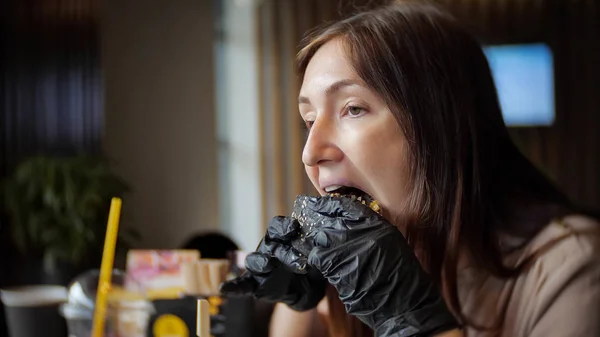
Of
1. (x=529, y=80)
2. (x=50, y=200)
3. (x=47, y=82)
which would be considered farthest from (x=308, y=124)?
(x=529, y=80)

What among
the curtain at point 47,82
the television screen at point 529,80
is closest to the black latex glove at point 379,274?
the curtain at point 47,82

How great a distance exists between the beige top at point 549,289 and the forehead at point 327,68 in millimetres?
320

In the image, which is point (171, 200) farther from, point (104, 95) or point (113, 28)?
point (113, 28)

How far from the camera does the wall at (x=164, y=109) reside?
91.8 inches

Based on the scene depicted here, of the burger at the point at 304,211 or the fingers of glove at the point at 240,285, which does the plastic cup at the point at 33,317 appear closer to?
the fingers of glove at the point at 240,285

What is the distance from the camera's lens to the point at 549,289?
2.30 ft

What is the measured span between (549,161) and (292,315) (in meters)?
2.91

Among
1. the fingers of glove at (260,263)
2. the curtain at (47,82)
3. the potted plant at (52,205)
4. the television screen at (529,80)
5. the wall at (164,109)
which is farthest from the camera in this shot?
the television screen at (529,80)

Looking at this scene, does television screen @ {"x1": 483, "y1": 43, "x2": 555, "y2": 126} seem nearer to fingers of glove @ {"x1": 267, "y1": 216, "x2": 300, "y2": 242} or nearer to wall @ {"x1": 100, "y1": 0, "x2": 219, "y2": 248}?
wall @ {"x1": 100, "y1": 0, "x2": 219, "y2": 248}

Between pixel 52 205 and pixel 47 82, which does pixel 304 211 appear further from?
pixel 47 82

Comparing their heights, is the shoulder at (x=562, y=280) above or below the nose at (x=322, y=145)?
below

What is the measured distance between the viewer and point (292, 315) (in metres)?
0.84

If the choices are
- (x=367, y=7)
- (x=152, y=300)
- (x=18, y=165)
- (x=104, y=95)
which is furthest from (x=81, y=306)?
(x=104, y=95)

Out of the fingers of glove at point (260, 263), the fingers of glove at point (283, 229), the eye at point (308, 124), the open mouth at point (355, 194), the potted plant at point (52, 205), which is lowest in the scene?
the potted plant at point (52, 205)
